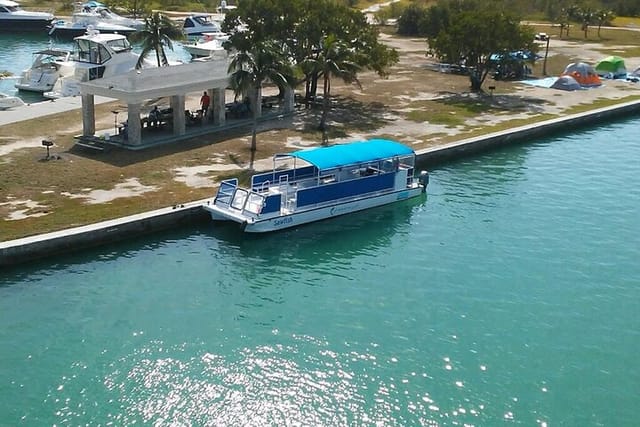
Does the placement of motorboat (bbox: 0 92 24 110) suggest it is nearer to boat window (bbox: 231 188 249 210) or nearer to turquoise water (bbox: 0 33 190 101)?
turquoise water (bbox: 0 33 190 101)

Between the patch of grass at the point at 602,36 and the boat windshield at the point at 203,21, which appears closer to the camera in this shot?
the boat windshield at the point at 203,21

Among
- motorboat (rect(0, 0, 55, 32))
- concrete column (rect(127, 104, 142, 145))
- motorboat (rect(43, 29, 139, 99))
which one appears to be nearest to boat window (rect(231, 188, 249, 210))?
concrete column (rect(127, 104, 142, 145))

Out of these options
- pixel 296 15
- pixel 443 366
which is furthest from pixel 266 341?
pixel 296 15

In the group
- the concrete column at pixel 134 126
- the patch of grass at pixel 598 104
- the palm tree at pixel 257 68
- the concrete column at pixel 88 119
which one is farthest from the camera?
the patch of grass at pixel 598 104

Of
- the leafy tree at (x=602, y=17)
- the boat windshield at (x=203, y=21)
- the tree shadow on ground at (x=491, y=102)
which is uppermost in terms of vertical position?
the leafy tree at (x=602, y=17)

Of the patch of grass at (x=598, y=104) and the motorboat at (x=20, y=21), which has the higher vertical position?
the motorboat at (x=20, y=21)

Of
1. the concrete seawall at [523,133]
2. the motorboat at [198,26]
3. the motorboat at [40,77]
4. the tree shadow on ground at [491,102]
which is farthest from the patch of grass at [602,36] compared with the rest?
the motorboat at [40,77]

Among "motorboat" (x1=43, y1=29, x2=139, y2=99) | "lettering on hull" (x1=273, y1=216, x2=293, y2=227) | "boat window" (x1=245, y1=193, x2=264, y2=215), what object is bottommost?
"lettering on hull" (x1=273, y1=216, x2=293, y2=227)

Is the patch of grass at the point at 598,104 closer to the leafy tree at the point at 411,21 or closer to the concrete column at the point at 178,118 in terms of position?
the concrete column at the point at 178,118
